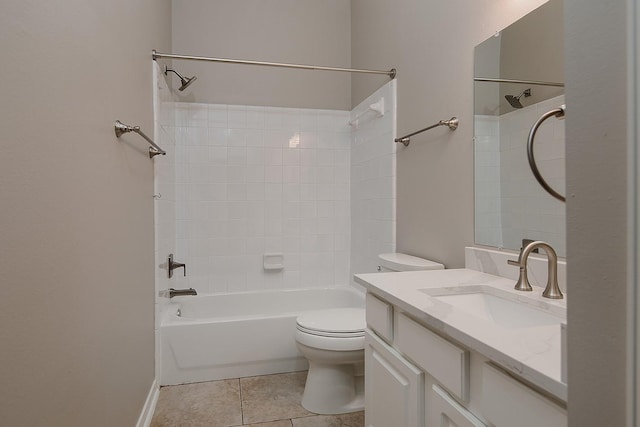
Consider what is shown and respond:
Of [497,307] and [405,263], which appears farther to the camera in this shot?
[405,263]

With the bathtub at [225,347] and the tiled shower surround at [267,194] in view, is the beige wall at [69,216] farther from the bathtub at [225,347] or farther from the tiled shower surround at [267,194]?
the tiled shower surround at [267,194]

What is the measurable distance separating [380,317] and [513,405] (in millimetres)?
594

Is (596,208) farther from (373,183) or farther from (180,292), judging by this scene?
(180,292)

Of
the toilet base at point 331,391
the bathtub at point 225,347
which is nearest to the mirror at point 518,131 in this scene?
the toilet base at point 331,391

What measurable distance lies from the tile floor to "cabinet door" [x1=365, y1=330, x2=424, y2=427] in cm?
55

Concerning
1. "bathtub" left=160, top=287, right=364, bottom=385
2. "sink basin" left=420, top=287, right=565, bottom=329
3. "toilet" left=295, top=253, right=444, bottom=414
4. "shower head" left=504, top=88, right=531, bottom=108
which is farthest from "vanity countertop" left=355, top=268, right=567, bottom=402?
"bathtub" left=160, top=287, right=364, bottom=385

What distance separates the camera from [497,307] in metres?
1.20

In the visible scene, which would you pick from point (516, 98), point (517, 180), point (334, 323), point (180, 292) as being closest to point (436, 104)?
point (516, 98)

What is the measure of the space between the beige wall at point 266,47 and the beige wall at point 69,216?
1182mm

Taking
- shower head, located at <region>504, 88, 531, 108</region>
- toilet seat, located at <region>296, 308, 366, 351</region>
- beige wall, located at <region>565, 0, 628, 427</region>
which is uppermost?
shower head, located at <region>504, 88, 531, 108</region>

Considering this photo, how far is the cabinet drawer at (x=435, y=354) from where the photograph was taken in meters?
0.84

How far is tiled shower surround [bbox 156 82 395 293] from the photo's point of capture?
2.81 m

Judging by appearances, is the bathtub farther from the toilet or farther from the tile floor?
the toilet

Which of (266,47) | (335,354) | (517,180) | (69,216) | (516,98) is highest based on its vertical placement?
(266,47)
